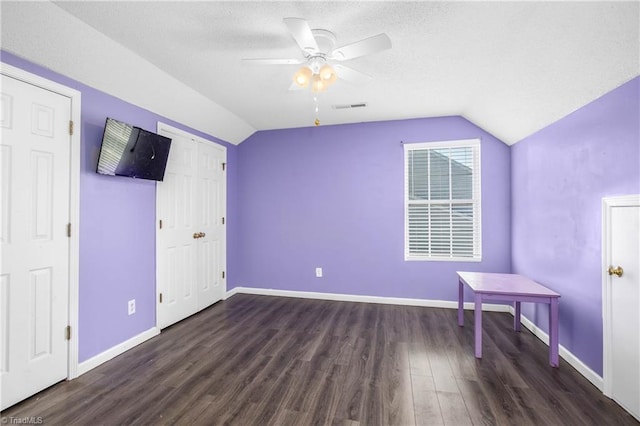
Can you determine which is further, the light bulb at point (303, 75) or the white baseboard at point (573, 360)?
the white baseboard at point (573, 360)

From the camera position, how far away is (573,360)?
90.4 inches

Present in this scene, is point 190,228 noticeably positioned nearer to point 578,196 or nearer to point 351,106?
point 351,106

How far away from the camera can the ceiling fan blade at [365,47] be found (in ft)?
5.33

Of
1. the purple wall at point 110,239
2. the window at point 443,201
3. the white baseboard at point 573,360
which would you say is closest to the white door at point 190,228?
the purple wall at point 110,239

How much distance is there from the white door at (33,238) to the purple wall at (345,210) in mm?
2350

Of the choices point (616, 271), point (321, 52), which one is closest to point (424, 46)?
point (321, 52)

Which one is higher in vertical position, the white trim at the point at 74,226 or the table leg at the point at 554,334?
the white trim at the point at 74,226

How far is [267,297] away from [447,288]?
2552 millimetres

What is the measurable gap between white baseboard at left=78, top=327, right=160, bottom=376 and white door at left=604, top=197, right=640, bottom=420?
383 cm

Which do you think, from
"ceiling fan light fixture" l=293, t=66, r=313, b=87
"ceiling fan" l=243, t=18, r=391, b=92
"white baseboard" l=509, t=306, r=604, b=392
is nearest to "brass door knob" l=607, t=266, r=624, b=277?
"white baseboard" l=509, t=306, r=604, b=392

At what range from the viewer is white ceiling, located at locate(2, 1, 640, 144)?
168 cm

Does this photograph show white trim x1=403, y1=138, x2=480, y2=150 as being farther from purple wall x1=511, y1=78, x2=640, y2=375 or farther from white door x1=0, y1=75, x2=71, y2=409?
white door x1=0, y1=75, x2=71, y2=409

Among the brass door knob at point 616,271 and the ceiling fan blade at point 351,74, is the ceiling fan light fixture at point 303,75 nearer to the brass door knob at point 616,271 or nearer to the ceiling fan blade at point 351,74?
the ceiling fan blade at point 351,74

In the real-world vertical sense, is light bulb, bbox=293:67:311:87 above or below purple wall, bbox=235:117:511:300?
above
